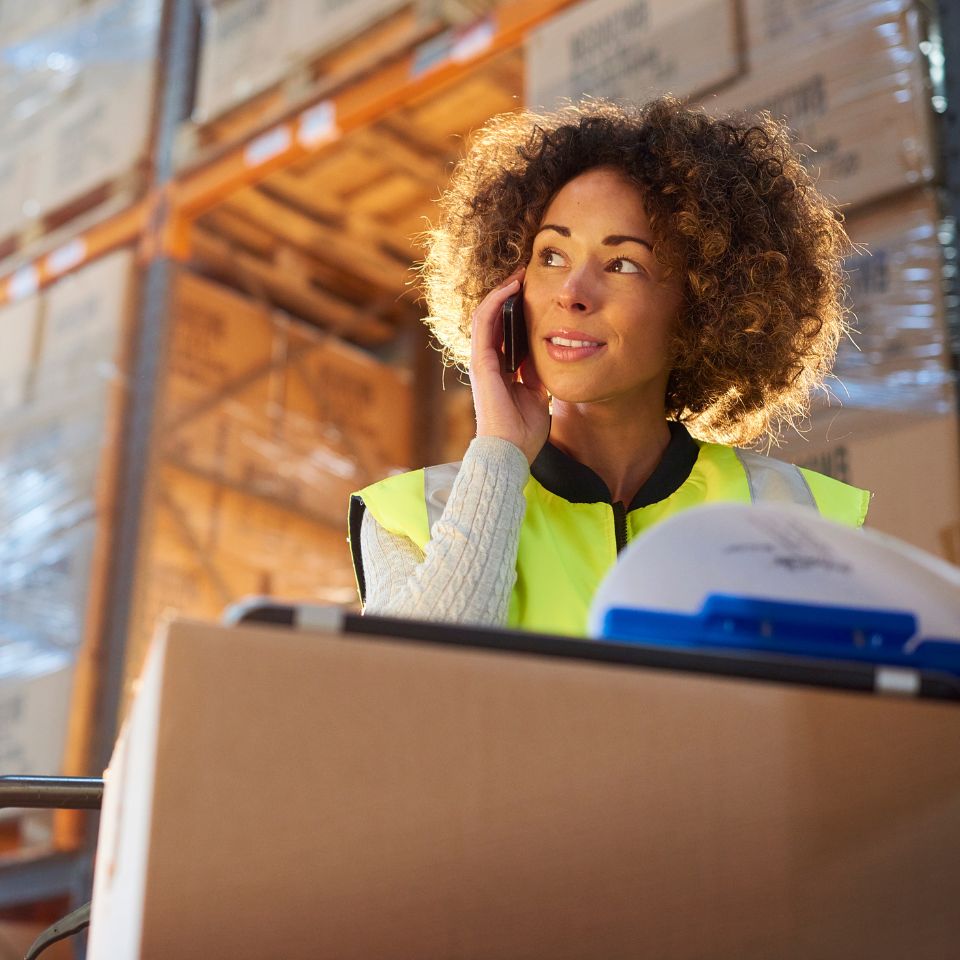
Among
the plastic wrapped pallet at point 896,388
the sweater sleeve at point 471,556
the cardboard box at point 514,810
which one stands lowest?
the cardboard box at point 514,810

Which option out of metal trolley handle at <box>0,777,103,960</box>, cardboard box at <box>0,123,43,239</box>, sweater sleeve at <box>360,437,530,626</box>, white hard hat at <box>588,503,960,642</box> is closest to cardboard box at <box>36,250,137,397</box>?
cardboard box at <box>0,123,43,239</box>

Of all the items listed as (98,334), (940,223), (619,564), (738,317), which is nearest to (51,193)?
(98,334)

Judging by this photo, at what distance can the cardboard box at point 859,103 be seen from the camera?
248 centimetres

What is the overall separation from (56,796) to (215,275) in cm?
402

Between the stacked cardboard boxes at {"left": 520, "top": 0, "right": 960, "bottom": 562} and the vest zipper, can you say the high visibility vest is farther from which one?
the stacked cardboard boxes at {"left": 520, "top": 0, "right": 960, "bottom": 562}

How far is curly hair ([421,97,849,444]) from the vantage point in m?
1.68

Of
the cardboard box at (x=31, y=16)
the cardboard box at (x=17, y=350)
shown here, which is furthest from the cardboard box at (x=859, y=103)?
the cardboard box at (x=31, y=16)

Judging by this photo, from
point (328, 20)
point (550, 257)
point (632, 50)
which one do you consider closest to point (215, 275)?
point (328, 20)

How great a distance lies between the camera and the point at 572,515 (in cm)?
149

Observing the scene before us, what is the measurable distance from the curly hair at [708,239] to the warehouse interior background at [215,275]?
910mm

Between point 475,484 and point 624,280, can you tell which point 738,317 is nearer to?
point 624,280

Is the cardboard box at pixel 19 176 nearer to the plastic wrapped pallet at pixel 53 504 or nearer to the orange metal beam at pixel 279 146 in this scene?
the orange metal beam at pixel 279 146

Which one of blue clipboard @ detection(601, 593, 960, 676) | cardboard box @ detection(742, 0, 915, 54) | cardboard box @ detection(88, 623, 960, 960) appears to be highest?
cardboard box @ detection(742, 0, 915, 54)

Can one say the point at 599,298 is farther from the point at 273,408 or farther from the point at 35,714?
the point at 273,408
